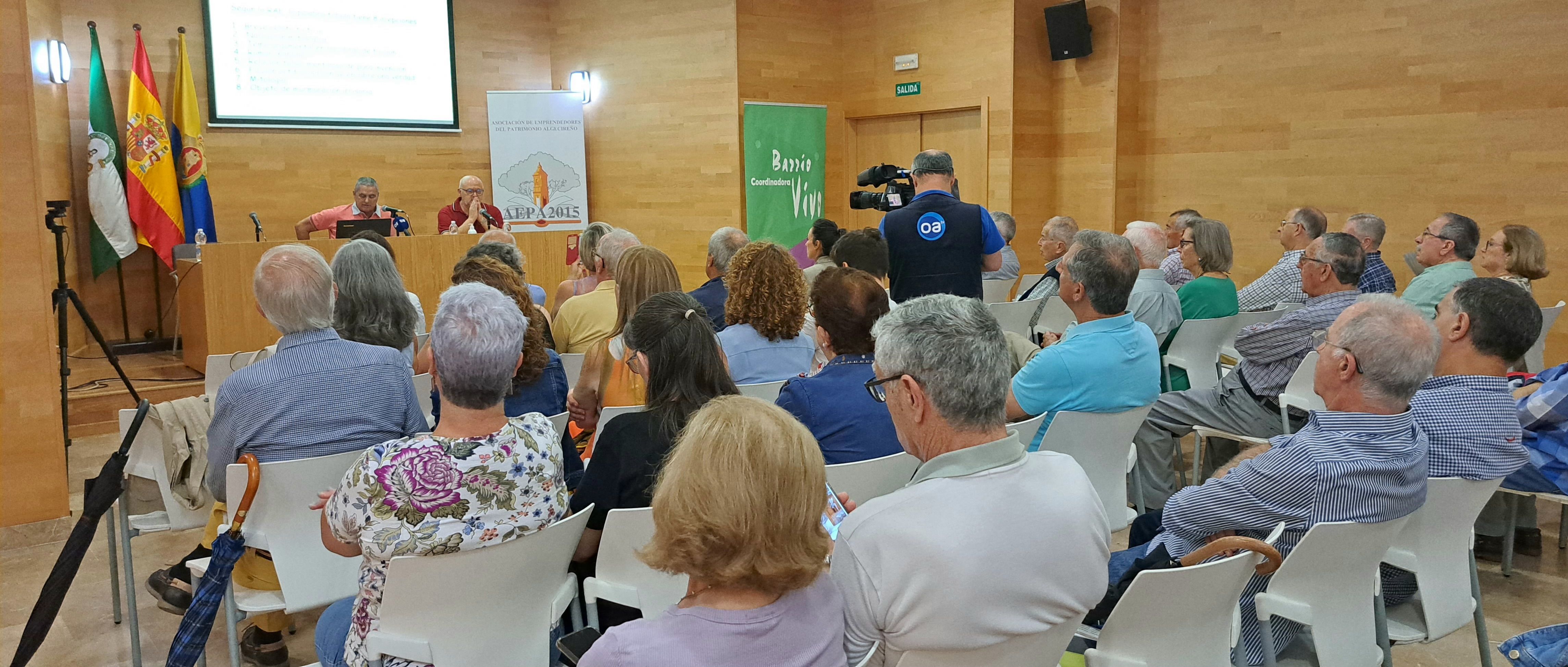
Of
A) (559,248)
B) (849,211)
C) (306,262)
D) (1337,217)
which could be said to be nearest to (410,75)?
(559,248)

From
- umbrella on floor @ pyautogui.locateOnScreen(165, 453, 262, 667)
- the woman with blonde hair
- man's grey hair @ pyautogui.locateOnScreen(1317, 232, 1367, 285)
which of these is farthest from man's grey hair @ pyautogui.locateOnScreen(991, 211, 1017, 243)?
umbrella on floor @ pyautogui.locateOnScreen(165, 453, 262, 667)

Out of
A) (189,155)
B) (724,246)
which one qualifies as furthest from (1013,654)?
(189,155)

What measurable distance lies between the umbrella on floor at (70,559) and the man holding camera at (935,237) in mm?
3561

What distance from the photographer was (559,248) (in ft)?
26.2

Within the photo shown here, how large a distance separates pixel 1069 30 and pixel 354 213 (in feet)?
20.0

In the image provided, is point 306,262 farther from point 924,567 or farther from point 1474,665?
point 1474,665

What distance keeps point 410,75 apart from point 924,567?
30.0 ft

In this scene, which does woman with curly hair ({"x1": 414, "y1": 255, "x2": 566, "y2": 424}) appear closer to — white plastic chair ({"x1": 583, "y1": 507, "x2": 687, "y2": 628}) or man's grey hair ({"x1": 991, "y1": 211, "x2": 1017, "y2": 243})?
white plastic chair ({"x1": 583, "y1": 507, "x2": 687, "y2": 628})

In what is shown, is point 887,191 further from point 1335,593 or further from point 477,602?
point 477,602

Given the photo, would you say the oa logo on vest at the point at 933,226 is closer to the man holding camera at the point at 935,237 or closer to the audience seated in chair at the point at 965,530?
the man holding camera at the point at 935,237

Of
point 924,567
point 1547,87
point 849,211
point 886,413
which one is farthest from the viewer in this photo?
point 849,211

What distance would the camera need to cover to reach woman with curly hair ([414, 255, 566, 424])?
3.31m

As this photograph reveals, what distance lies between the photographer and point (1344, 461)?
228cm

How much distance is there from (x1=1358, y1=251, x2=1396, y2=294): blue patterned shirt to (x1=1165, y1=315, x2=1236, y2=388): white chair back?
3.69 feet
